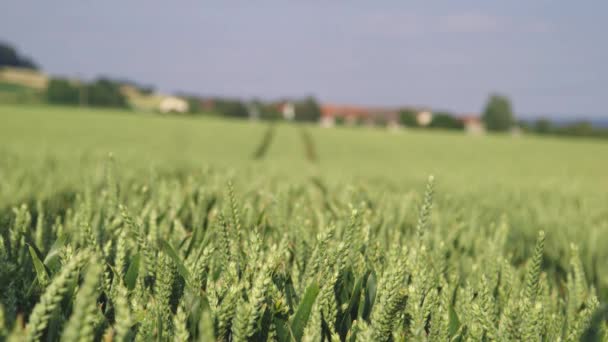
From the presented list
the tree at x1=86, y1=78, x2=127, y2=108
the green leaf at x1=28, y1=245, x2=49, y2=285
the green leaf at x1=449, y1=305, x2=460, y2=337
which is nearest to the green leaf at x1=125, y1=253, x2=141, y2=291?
the green leaf at x1=28, y1=245, x2=49, y2=285

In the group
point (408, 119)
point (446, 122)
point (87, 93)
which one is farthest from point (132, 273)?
point (408, 119)

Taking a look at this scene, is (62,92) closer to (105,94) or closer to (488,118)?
(105,94)

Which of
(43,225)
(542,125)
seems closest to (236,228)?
(43,225)

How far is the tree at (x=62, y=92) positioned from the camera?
73.1m

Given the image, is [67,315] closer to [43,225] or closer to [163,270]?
[163,270]

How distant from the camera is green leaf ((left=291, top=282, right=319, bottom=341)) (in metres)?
0.87

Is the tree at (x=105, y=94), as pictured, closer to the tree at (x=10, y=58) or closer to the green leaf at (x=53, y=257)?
the tree at (x=10, y=58)

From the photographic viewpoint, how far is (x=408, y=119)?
86750mm

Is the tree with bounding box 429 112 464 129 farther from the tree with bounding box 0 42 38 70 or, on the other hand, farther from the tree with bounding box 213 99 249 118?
the tree with bounding box 0 42 38 70

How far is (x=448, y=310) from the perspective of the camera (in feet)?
3.01

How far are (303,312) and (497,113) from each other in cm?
11418

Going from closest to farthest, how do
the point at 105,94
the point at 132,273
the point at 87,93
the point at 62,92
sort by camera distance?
the point at 132,273, the point at 105,94, the point at 62,92, the point at 87,93

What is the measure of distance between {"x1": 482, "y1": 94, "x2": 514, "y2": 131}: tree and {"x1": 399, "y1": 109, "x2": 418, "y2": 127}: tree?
2289 centimetres

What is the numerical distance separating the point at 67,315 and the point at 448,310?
76 cm
